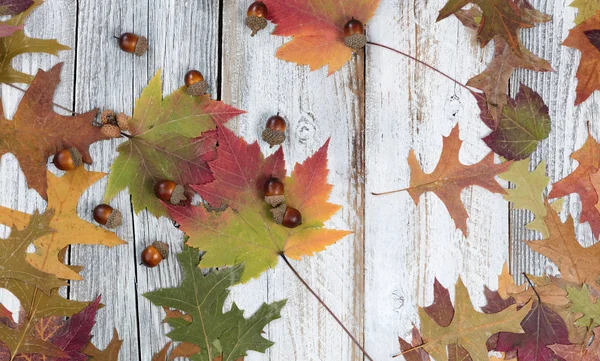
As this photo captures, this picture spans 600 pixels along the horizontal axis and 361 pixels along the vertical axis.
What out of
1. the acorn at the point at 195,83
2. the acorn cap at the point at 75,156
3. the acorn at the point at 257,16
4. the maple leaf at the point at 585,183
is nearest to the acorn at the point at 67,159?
the acorn cap at the point at 75,156

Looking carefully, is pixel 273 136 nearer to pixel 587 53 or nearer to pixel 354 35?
pixel 354 35

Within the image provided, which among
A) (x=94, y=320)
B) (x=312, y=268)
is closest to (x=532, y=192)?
(x=312, y=268)

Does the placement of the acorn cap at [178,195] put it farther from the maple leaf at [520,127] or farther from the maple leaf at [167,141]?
the maple leaf at [520,127]

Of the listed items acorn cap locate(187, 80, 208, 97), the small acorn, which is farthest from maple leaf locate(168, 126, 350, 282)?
acorn cap locate(187, 80, 208, 97)

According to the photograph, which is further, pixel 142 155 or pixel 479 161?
pixel 479 161

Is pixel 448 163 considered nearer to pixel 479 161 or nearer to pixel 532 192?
pixel 479 161
